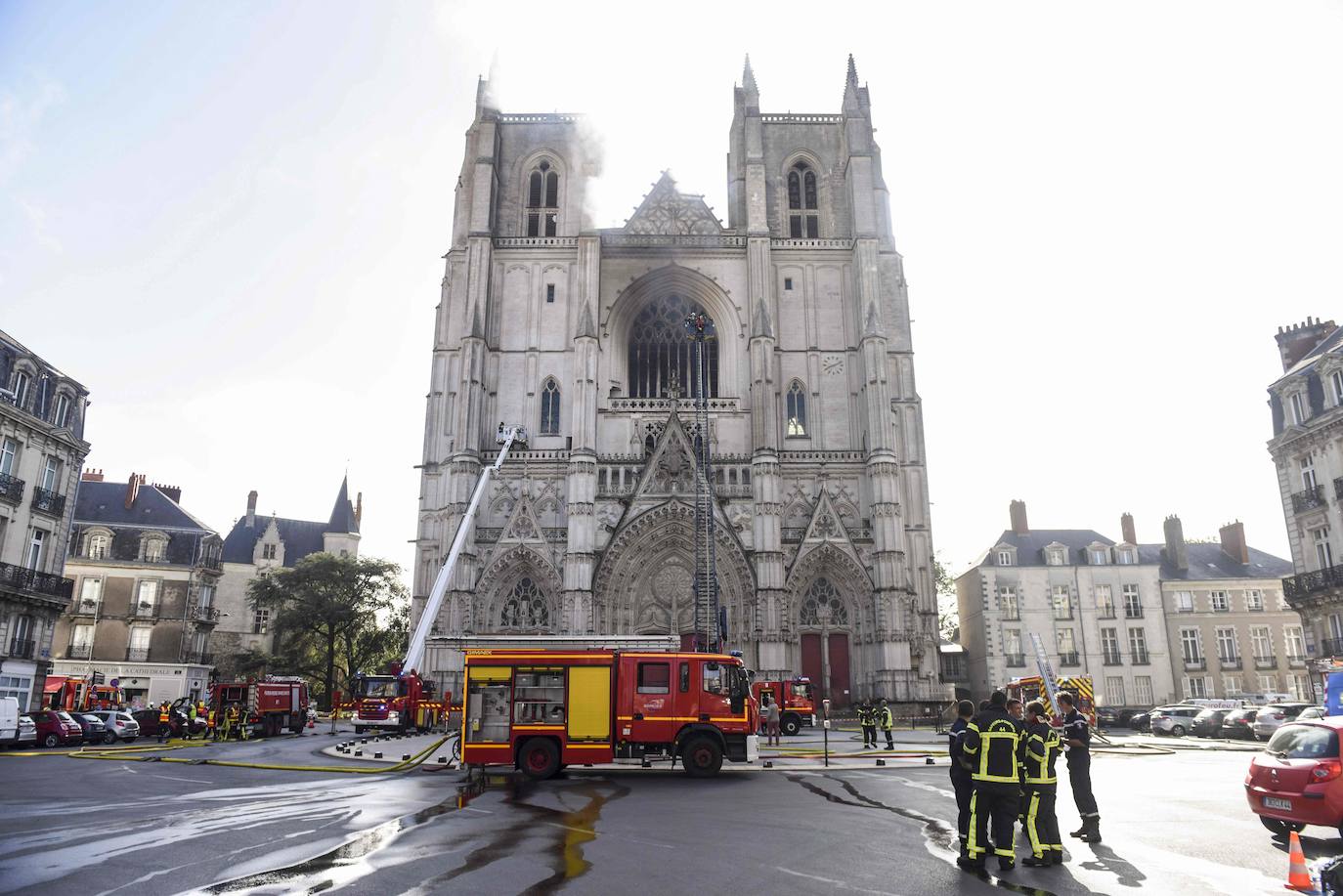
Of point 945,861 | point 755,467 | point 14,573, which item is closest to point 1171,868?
point 945,861

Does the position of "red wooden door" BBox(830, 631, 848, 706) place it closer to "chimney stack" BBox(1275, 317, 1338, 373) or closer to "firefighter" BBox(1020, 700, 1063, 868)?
"chimney stack" BBox(1275, 317, 1338, 373)

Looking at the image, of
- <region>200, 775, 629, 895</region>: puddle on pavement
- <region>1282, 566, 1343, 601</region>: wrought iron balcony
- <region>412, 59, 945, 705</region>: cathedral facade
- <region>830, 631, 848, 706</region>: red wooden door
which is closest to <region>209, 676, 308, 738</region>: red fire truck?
<region>412, 59, 945, 705</region>: cathedral facade

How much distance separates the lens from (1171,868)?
25.2ft

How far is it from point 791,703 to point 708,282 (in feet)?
61.7

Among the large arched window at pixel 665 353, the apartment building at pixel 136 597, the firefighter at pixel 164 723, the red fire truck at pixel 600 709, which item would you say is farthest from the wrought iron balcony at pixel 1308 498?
the apartment building at pixel 136 597

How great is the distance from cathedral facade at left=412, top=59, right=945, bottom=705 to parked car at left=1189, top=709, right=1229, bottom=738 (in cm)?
847

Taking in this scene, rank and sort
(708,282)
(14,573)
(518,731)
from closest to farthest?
(518,731) < (14,573) < (708,282)

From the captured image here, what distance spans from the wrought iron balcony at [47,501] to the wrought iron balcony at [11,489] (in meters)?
0.82

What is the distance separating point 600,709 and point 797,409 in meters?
24.4

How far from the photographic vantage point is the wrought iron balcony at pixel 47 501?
2892cm

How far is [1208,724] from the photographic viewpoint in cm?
2958

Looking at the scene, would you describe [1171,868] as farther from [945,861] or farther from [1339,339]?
[1339,339]

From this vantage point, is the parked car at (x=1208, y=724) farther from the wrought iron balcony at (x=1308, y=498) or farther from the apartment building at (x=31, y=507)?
the apartment building at (x=31, y=507)

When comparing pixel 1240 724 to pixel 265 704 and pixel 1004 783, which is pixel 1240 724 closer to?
pixel 1004 783
